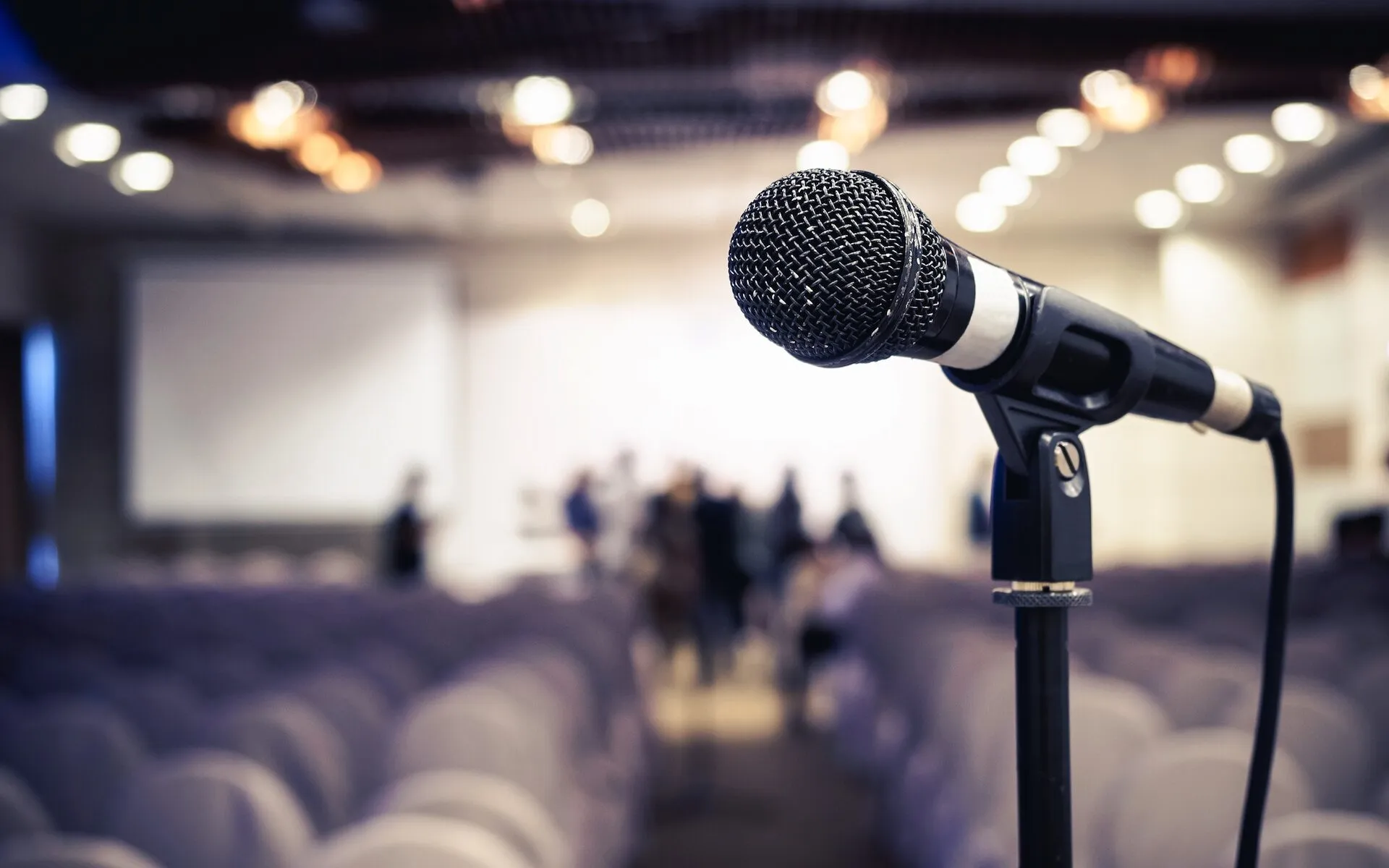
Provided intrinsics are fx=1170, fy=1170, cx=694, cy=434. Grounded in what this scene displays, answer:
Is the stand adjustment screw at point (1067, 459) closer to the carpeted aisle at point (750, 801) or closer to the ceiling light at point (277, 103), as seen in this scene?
Result: the carpeted aisle at point (750, 801)

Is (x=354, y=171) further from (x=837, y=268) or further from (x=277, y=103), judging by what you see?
(x=837, y=268)

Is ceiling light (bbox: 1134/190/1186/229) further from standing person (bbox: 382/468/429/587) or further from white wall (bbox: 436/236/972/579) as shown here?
standing person (bbox: 382/468/429/587)

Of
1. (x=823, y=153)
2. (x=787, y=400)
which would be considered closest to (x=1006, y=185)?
(x=823, y=153)

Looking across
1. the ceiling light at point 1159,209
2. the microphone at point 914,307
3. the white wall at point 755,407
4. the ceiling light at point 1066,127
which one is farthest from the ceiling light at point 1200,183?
the microphone at point 914,307

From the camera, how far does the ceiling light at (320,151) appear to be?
29.8 feet

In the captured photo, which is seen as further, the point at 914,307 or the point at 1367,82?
the point at 1367,82

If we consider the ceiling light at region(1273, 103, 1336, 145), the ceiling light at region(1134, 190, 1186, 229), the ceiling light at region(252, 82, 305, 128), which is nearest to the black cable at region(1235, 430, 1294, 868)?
the ceiling light at region(252, 82, 305, 128)

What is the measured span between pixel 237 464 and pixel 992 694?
12.5m

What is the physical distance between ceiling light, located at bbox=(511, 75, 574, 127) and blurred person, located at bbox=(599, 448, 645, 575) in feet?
15.2

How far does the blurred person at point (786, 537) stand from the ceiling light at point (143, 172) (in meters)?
6.37

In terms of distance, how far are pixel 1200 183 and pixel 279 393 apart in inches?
407

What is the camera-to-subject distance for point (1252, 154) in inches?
413

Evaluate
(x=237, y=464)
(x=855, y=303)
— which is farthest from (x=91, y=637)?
(x=237, y=464)

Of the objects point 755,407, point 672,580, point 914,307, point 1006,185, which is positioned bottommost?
point 672,580
